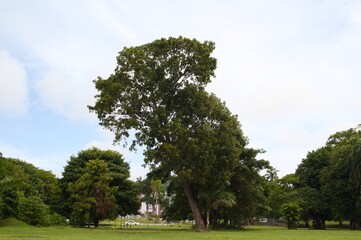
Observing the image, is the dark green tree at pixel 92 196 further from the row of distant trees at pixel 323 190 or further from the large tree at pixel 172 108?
the row of distant trees at pixel 323 190

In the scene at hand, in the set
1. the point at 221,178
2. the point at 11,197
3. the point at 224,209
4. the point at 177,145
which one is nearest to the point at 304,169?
the point at 224,209

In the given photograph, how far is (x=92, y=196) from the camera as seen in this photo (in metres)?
46.4

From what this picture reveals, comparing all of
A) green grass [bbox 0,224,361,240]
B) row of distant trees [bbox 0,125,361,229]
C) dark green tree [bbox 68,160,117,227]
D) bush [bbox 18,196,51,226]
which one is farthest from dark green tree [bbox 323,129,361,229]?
bush [bbox 18,196,51,226]

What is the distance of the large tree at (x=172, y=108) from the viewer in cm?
3766

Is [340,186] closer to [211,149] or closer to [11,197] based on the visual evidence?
[211,149]

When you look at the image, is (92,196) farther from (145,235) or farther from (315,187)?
(315,187)

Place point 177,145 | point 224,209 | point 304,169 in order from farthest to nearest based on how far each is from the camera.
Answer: point 304,169 → point 224,209 → point 177,145

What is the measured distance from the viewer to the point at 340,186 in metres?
51.2

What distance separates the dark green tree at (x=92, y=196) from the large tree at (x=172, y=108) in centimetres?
882

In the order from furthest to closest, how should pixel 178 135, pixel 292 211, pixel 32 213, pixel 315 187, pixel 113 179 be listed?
pixel 315 187, pixel 113 179, pixel 292 211, pixel 32 213, pixel 178 135

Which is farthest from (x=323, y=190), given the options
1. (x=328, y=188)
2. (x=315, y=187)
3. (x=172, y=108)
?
(x=172, y=108)

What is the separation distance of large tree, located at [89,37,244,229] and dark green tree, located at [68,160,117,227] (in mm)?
8820

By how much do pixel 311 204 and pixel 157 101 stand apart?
27.4m

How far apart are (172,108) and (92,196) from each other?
47.6 ft
